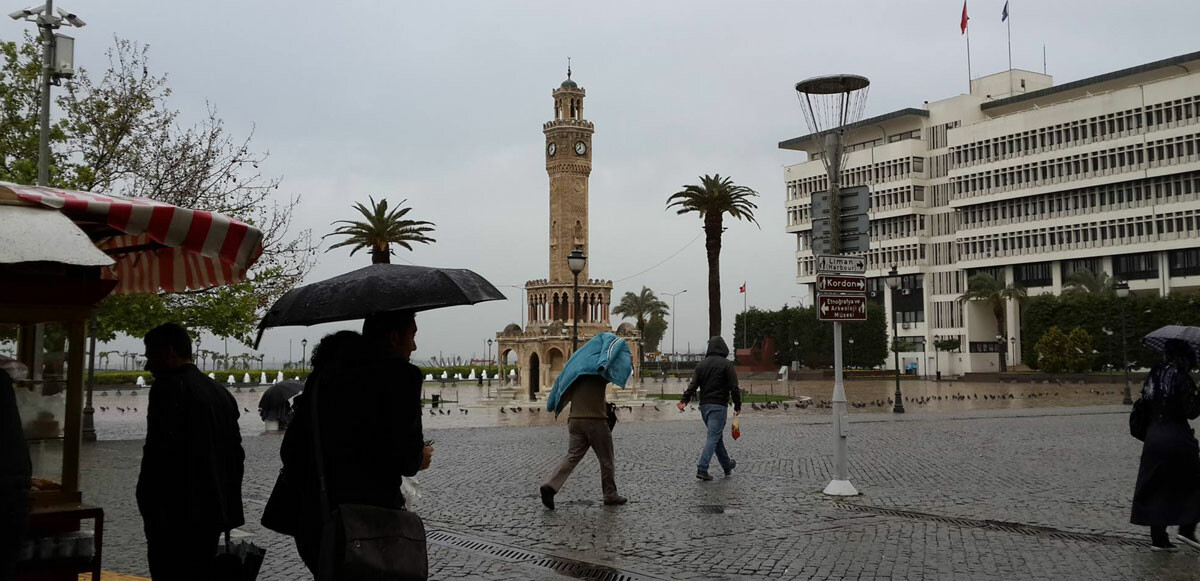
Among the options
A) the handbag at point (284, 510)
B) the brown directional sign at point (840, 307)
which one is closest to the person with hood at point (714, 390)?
the brown directional sign at point (840, 307)

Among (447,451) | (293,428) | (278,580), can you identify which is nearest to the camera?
(293,428)

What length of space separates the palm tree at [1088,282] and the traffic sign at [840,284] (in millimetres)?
67827

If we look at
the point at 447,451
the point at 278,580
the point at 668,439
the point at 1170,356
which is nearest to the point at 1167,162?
the point at 668,439

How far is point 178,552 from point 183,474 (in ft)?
1.25

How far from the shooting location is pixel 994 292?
8012 centimetres

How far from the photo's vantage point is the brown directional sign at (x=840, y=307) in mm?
12193

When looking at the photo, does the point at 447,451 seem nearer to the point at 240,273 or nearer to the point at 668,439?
the point at 668,439

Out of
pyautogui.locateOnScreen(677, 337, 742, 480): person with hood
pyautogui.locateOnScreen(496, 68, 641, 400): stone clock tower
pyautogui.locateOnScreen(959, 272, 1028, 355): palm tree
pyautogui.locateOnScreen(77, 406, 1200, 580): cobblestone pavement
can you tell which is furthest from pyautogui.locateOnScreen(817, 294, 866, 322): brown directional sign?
pyautogui.locateOnScreen(959, 272, 1028, 355): palm tree

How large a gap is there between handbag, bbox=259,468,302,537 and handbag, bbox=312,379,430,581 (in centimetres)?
30

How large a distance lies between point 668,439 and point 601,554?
13770mm

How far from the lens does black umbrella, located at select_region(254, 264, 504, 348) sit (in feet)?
16.2

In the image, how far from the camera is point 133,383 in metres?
69.2

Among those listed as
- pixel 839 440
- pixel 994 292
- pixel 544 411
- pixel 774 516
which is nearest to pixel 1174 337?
pixel 774 516

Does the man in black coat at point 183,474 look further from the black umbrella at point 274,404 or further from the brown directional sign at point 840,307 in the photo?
the black umbrella at point 274,404
